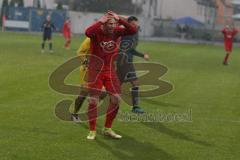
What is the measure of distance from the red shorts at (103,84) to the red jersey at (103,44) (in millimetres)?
115

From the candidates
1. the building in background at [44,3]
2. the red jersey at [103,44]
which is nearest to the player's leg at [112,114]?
the red jersey at [103,44]

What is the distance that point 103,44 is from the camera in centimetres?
928

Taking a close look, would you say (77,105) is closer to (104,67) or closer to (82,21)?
(104,67)

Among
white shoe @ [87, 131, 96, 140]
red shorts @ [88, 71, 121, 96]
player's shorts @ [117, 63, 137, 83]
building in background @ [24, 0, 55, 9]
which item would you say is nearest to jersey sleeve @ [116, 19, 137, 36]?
red shorts @ [88, 71, 121, 96]

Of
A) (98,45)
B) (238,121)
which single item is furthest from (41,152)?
(238,121)

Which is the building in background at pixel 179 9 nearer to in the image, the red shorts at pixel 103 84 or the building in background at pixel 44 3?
the building in background at pixel 44 3

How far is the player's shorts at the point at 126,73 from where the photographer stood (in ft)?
39.5

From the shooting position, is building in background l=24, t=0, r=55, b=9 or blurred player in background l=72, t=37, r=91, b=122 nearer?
blurred player in background l=72, t=37, r=91, b=122

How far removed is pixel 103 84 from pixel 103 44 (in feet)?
2.25

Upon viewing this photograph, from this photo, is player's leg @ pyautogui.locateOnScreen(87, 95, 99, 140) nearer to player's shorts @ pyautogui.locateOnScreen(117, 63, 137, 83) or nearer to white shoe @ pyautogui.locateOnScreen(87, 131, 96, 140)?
white shoe @ pyautogui.locateOnScreen(87, 131, 96, 140)

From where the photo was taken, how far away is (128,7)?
252ft

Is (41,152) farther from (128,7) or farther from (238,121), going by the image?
(128,7)

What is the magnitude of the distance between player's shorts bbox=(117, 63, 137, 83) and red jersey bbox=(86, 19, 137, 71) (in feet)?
8.22

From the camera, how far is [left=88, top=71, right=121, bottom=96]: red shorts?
9406 millimetres
